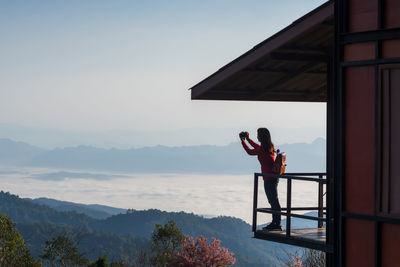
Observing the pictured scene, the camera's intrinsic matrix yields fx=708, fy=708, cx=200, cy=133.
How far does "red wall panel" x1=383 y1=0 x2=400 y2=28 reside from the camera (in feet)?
33.6

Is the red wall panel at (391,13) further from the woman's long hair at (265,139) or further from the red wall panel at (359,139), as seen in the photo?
the woman's long hair at (265,139)

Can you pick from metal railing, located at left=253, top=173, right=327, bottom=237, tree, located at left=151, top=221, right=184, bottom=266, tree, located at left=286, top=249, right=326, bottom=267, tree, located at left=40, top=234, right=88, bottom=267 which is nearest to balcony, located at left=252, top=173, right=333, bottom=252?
metal railing, located at left=253, top=173, right=327, bottom=237

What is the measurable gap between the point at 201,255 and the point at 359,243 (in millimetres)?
23265

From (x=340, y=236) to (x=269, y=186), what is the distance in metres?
2.34

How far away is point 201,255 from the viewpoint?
33406 mm

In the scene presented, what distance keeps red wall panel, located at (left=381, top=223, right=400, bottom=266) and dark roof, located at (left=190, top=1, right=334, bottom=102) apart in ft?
11.9

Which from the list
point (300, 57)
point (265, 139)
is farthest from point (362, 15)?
point (265, 139)

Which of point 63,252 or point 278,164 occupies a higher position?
point 278,164

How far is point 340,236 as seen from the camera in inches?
430

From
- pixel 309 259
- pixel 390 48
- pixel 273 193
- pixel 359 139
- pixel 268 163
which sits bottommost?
pixel 309 259

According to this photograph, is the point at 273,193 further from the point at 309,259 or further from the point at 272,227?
the point at 309,259

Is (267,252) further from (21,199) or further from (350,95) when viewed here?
(350,95)

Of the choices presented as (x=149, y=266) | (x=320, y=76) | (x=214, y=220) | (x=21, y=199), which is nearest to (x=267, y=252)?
(x=214, y=220)

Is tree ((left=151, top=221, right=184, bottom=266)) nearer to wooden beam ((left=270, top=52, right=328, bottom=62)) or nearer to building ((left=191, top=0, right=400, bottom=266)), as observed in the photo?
wooden beam ((left=270, top=52, right=328, bottom=62))
